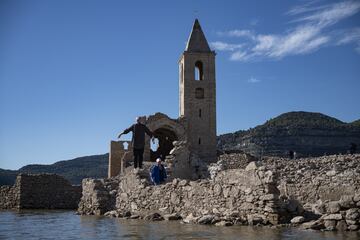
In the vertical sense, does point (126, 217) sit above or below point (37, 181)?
below

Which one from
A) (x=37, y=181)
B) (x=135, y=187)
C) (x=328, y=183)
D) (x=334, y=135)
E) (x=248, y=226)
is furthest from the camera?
(x=334, y=135)

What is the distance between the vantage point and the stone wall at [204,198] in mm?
9672

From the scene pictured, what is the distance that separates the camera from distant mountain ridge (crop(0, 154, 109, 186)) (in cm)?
4962

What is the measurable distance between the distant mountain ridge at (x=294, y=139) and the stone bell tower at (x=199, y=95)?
12.6 m

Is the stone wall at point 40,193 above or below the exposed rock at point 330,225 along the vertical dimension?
above

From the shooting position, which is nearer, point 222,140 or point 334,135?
point 334,135

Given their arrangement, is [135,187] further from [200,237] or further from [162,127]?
[162,127]

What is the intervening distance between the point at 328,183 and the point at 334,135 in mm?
44265

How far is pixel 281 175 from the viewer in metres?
14.2

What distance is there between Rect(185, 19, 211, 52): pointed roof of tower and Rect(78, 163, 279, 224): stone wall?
2622 centimetres

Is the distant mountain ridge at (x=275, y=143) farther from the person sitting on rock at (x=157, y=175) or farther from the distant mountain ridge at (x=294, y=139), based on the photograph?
the person sitting on rock at (x=157, y=175)

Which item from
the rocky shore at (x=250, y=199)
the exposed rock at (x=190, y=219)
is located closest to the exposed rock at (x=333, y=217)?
the rocky shore at (x=250, y=199)

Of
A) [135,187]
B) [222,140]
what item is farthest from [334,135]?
[135,187]

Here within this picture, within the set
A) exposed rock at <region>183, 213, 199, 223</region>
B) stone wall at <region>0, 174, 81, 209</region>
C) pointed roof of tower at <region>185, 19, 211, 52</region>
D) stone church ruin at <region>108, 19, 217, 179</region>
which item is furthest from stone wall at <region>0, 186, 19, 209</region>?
pointed roof of tower at <region>185, 19, 211, 52</region>
